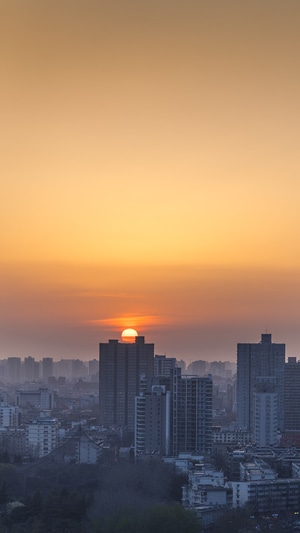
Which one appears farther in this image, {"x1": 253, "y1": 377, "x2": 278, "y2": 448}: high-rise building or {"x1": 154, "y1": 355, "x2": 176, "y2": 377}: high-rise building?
{"x1": 154, "y1": 355, "x2": 176, "y2": 377}: high-rise building

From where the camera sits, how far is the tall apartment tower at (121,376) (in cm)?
2264

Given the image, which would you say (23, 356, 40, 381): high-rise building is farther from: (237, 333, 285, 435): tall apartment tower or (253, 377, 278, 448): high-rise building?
(253, 377, 278, 448): high-rise building

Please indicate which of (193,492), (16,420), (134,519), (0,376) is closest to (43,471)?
(193,492)

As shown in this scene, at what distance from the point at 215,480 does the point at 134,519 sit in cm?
290

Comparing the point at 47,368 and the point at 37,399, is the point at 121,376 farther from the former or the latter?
the point at 47,368

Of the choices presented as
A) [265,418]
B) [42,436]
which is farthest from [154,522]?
[42,436]

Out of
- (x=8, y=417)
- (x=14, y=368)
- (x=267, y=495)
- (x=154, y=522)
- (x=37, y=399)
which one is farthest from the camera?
(x=14, y=368)

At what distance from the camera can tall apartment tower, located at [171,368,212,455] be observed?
53.5 feet

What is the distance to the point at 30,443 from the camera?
64.5 ft

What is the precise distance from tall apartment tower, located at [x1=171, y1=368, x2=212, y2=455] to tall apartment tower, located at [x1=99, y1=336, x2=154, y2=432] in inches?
225

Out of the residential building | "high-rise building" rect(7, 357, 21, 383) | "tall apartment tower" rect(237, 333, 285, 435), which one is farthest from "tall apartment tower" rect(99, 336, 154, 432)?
"high-rise building" rect(7, 357, 21, 383)

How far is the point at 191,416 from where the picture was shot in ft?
53.7

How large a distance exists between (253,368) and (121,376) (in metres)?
2.85

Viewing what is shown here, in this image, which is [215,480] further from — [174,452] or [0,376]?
[0,376]
